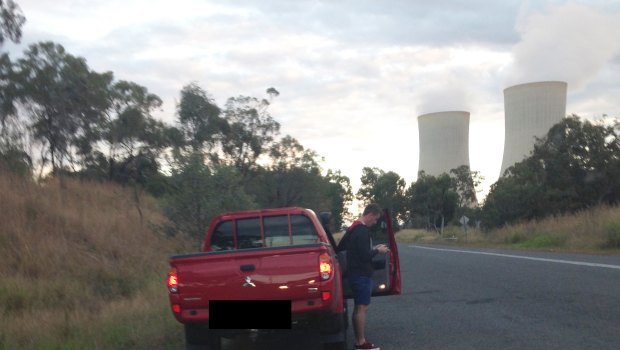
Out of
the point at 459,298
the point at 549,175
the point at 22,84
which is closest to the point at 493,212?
the point at 549,175

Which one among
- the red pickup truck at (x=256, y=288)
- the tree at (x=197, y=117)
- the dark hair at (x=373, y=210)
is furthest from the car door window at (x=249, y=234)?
the tree at (x=197, y=117)

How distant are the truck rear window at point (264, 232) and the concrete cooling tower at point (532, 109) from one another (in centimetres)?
3466

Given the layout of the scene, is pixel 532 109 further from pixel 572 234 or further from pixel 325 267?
pixel 325 267

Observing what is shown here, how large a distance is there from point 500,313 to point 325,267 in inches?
187

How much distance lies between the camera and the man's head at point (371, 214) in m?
9.56

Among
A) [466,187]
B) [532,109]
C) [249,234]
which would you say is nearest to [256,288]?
[249,234]

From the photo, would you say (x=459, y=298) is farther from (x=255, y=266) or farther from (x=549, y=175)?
(x=549, y=175)

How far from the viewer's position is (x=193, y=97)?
33250 millimetres

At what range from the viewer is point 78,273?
1567cm

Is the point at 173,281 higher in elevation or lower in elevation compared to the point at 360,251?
lower

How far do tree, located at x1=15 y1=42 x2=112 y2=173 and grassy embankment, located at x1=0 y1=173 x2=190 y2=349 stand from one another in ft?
11.0

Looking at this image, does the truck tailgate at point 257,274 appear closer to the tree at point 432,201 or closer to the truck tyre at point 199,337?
the truck tyre at point 199,337

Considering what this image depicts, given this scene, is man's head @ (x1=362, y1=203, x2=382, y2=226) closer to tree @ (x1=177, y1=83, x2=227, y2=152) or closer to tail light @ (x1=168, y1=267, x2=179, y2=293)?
tail light @ (x1=168, y1=267, x2=179, y2=293)

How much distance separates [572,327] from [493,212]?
155ft
